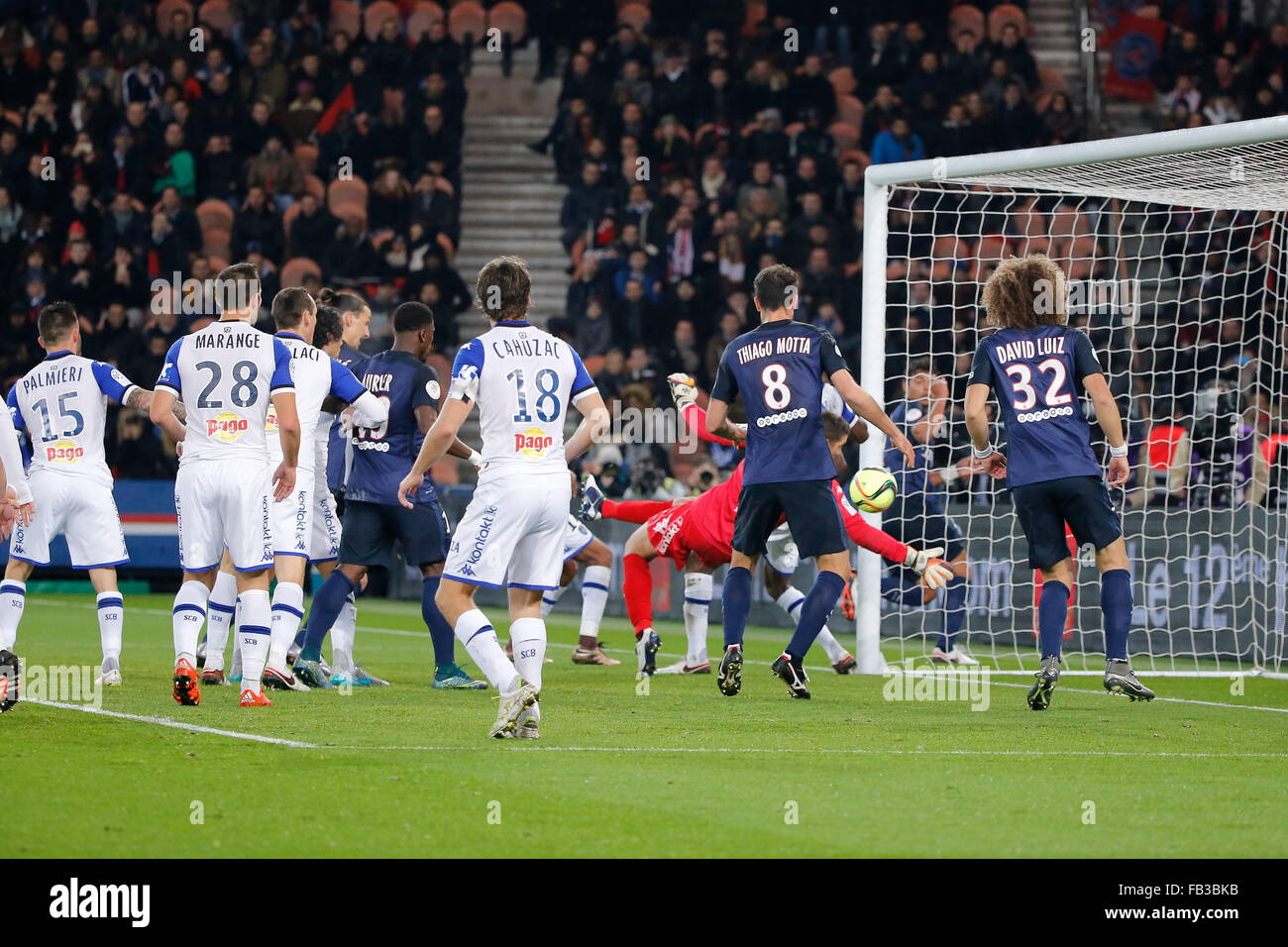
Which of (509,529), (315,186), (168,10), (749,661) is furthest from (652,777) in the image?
Answer: (168,10)

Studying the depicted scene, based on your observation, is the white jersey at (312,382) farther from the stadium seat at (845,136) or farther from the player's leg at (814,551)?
the stadium seat at (845,136)

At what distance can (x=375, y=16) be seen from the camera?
24.0 metres

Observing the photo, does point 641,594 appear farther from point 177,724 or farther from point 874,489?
point 177,724

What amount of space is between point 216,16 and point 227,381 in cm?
1634

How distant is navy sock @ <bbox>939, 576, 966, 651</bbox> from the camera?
12039 mm

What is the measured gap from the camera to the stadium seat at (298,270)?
20.1m

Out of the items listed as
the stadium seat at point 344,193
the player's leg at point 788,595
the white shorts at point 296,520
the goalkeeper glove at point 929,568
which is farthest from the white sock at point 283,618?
the stadium seat at point 344,193

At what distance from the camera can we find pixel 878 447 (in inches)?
438

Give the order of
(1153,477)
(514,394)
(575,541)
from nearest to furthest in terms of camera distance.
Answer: (514,394) → (575,541) → (1153,477)

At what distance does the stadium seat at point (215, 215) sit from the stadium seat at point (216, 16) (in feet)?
10.4

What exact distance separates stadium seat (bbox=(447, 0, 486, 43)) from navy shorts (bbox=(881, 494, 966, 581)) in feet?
44.3

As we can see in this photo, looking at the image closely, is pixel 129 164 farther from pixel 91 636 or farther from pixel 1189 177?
pixel 1189 177

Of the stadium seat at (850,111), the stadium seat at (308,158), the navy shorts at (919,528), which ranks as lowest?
the navy shorts at (919,528)

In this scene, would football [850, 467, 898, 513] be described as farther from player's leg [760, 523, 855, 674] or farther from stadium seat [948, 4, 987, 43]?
stadium seat [948, 4, 987, 43]
